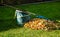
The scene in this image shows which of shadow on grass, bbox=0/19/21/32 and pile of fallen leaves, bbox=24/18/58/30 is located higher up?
pile of fallen leaves, bbox=24/18/58/30

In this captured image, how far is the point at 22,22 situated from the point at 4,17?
88.2 inches

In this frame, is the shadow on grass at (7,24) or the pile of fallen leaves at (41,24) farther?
the shadow on grass at (7,24)

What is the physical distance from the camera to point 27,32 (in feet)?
31.2

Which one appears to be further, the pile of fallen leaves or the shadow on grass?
the shadow on grass

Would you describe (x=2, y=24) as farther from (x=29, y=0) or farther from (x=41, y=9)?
(x=29, y=0)

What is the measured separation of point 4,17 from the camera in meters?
12.7

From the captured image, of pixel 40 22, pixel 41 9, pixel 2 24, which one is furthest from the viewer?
pixel 41 9

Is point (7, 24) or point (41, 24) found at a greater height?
point (41, 24)

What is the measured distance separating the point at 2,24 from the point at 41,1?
7686 millimetres

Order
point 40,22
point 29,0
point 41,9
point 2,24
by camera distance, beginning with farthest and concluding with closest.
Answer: point 29,0
point 41,9
point 2,24
point 40,22

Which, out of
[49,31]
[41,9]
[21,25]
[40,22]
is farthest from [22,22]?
[41,9]

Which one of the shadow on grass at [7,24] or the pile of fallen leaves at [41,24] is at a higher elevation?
the pile of fallen leaves at [41,24]

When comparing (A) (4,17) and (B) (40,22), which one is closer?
(B) (40,22)

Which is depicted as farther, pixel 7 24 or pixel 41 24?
pixel 7 24
